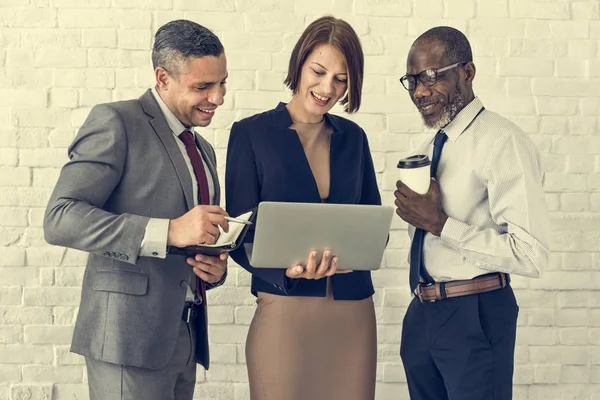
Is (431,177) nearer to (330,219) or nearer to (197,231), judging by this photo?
(330,219)

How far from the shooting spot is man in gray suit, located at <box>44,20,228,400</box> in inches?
72.7

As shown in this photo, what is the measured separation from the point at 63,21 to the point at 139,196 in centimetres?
154

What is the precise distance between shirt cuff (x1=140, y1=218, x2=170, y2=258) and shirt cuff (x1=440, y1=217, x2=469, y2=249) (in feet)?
2.56

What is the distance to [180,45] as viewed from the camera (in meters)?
2.03

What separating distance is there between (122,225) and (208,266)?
27cm

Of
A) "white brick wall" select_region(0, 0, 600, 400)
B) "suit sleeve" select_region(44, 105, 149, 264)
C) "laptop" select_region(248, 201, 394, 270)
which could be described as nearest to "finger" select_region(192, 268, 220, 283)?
"laptop" select_region(248, 201, 394, 270)

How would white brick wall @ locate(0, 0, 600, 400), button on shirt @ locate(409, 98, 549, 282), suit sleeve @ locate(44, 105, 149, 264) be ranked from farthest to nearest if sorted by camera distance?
white brick wall @ locate(0, 0, 600, 400) → button on shirt @ locate(409, 98, 549, 282) → suit sleeve @ locate(44, 105, 149, 264)

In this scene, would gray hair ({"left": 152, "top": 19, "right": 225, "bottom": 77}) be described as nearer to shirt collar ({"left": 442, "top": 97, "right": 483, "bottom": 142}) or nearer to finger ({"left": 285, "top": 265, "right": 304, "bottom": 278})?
finger ({"left": 285, "top": 265, "right": 304, "bottom": 278})

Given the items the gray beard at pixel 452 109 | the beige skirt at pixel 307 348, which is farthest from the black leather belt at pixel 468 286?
the gray beard at pixel 452 109

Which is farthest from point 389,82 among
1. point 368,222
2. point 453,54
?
point 368,222

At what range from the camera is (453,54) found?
2.32 metres

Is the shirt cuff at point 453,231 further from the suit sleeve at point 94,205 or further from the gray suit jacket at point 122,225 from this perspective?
the suit sleeve at point 94,205

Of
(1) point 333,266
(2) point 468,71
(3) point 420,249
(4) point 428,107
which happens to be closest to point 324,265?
(1) point 333,266

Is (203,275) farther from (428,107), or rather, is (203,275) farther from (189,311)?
(428,107)
